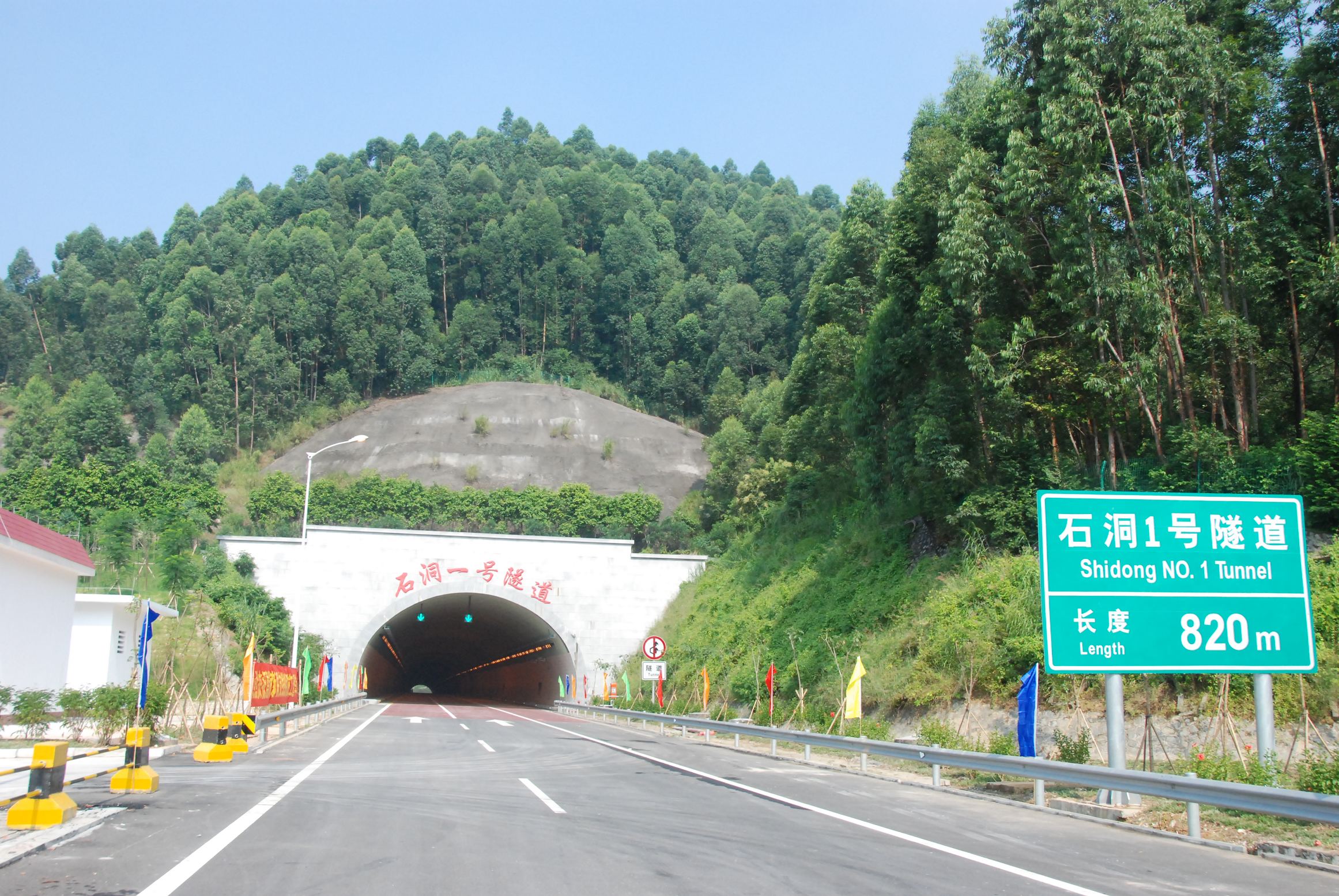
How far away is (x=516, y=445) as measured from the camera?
269ft

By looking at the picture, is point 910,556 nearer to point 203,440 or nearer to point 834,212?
point 203,440

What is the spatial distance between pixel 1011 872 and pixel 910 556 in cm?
2133

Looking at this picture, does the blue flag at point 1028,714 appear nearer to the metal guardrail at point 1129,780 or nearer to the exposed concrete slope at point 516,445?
the metal guardrail at point 1129,780

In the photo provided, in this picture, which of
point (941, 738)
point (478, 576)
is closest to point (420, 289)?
point (478, 576)

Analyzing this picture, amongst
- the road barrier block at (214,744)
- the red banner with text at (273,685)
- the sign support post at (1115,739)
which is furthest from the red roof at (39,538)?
the sign support post at (1115,739)

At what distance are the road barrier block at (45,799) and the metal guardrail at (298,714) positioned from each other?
29.4 feet

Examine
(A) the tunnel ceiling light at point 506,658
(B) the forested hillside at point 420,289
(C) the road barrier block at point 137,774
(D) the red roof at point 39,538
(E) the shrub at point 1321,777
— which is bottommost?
(A) the tunnel ceiling light at point 506,658

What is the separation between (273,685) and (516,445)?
61.8 meters

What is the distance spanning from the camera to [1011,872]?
6586mm

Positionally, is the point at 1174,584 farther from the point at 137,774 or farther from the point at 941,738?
the point at 137,774

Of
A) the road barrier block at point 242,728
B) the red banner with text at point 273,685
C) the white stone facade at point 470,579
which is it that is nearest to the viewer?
the road barrier block at point 242,728

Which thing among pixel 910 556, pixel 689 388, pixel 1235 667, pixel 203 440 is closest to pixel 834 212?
pixel 689 388

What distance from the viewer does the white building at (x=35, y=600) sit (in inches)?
704

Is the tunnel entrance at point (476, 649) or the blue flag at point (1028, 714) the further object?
the tunnel entrance at point (476, 649)
